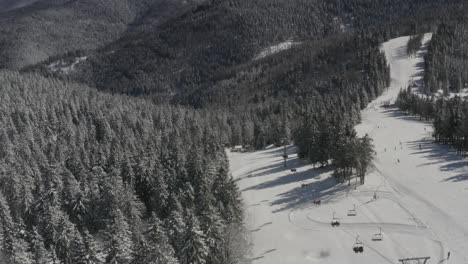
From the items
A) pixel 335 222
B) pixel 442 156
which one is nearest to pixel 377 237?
pixel 335 222

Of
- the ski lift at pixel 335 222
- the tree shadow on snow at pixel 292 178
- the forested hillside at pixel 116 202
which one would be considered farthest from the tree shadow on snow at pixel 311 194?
the forested hillside at pixel 116 202

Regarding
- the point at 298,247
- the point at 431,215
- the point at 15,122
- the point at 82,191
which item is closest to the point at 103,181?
the point at 82,191

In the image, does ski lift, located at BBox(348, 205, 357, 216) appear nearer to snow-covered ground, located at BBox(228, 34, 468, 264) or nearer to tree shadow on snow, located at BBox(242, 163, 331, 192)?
snow-covered ground, located at BBox(228, 34, 468, 264)

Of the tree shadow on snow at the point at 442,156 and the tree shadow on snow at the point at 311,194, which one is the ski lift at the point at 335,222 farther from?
the tree shadow on snow at the point at 442,156

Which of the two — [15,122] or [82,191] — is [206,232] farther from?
[15,122]

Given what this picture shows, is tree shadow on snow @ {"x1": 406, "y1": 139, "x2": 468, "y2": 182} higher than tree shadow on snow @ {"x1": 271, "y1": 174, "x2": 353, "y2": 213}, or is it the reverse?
tree shadow on snow @ {"x1": 406, "y1": 139, "x2": 468, "y2": 182}

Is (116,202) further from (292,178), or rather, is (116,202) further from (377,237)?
(377,237)

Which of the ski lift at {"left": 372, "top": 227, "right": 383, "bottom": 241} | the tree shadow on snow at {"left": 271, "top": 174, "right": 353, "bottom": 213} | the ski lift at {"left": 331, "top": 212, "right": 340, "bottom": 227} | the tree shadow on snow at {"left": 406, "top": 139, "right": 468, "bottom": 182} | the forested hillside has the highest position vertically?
the forested hillside

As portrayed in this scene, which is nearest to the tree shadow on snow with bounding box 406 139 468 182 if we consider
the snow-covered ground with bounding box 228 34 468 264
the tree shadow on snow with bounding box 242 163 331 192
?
the snow-covered ground with bounding box 228 34 468 264
